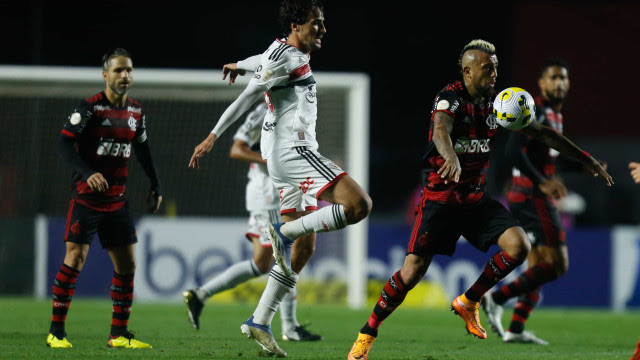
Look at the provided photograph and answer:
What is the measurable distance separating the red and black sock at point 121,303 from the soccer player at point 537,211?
3202 millimetres

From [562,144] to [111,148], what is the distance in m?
3.22

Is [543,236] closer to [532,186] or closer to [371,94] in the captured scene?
[532,186]

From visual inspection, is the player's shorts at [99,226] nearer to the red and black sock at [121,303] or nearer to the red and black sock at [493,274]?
the red and black sock at [121,303]

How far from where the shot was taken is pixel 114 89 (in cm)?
670

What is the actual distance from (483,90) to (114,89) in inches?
106

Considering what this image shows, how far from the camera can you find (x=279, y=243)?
5.77 metres

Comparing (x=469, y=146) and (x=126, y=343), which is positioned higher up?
(x=469, y=146)

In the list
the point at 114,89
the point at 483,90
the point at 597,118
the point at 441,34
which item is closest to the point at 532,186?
the point at 483,90

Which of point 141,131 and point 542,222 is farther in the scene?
point 542,222

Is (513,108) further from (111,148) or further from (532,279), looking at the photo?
(111,148)

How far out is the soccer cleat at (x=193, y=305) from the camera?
7.90 meters

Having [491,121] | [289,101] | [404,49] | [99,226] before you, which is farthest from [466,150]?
[404,49]

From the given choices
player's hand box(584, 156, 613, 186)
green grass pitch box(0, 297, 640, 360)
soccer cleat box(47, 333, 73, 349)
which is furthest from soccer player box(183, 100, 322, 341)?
player's hand box(584, 156, 613, 186)

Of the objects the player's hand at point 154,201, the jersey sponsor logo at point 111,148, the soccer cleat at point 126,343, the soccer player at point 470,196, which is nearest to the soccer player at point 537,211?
the soccer player at point 470,196
